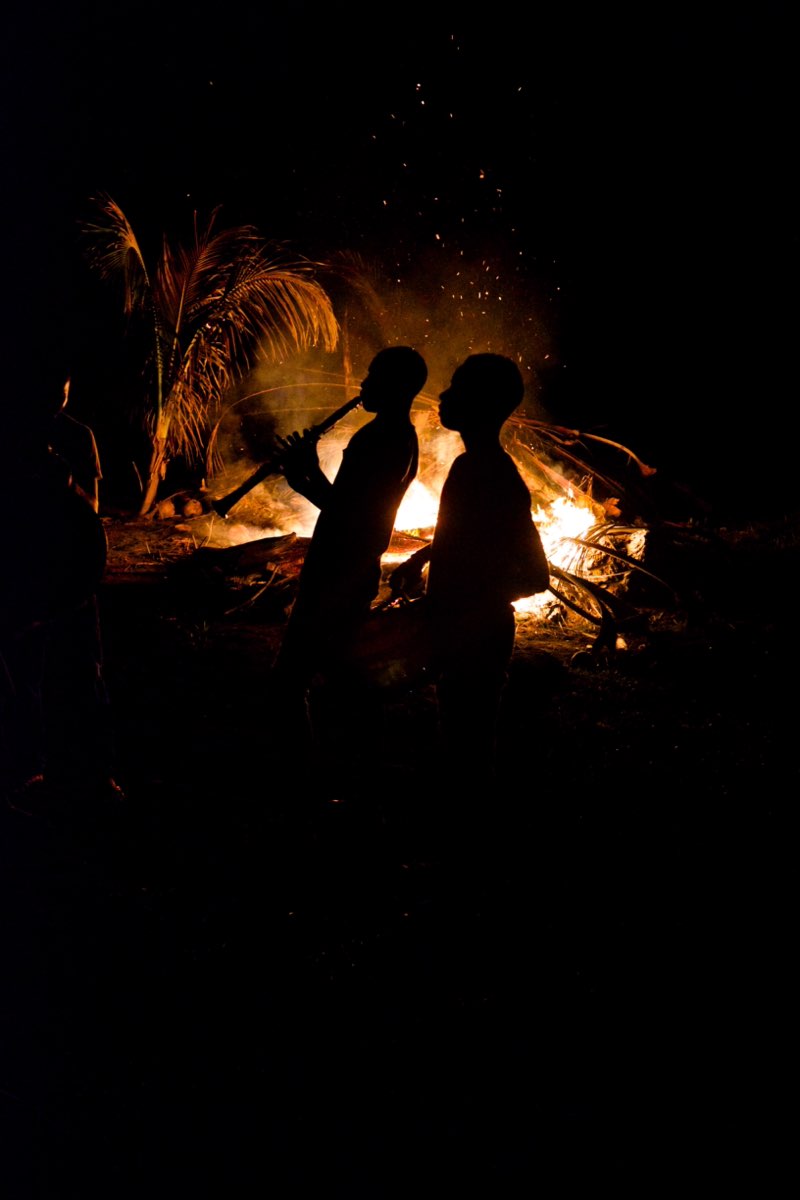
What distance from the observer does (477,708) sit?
9.65ft

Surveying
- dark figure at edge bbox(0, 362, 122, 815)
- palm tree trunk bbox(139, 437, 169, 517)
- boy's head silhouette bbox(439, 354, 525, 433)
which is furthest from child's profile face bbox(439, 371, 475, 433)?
palm tree trunk bbox(139, 437, 169, 517)

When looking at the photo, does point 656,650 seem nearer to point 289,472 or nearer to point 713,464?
point 289,472

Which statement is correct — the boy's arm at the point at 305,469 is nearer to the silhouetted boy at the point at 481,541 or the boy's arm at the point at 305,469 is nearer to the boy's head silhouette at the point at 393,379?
the boy's head silhouette at the point at 393,379

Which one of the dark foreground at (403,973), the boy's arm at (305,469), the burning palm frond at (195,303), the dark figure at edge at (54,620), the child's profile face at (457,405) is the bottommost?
the dark foreground at (403,973)

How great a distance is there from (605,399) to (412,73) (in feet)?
23.2

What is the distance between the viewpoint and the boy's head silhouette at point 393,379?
2.89 meters

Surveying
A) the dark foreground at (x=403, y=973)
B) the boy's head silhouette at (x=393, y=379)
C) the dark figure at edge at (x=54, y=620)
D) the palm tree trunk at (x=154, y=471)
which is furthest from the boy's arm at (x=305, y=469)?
the palm tree trunk at (x=154, y=471)

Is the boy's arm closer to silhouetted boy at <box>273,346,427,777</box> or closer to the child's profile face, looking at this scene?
silhouetted boy at <box>273,346,427,777</box>

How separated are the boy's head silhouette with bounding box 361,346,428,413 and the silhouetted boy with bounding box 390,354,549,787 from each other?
0.78ft

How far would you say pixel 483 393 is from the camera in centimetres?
266

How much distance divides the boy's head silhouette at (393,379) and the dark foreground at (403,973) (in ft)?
5.13

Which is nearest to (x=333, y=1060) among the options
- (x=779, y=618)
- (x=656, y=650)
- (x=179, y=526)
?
(x=656, y=650)

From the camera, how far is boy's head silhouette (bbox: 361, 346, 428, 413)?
2891 mm

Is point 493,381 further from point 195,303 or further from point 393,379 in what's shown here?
point 195,303
